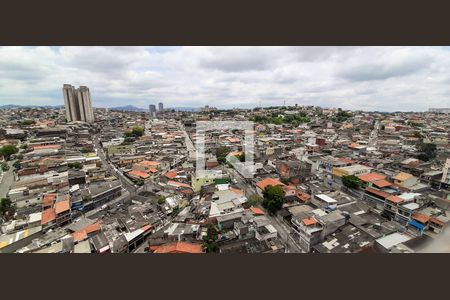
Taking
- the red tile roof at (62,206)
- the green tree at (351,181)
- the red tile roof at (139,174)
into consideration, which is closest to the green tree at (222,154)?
the red tile roof at (139,174)

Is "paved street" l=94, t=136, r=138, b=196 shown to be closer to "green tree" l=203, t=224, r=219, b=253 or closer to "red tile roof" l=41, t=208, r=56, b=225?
"red tile roof" l=41, t=208, r=56, b=225

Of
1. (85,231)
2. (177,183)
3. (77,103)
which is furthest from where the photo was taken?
(77,103)

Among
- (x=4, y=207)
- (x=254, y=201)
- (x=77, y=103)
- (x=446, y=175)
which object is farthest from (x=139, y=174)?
(x=77, y=103)

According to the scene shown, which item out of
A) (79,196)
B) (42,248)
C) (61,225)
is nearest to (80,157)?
(79,196)

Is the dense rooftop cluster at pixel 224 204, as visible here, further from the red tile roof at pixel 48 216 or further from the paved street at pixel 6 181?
the paved street at pixel 6 181

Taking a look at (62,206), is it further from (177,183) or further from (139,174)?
(177,183)

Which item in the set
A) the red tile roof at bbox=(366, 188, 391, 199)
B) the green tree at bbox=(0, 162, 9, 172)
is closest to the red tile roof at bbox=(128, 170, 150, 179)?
the green tree at bbox=(0, 162, 9, 172)
